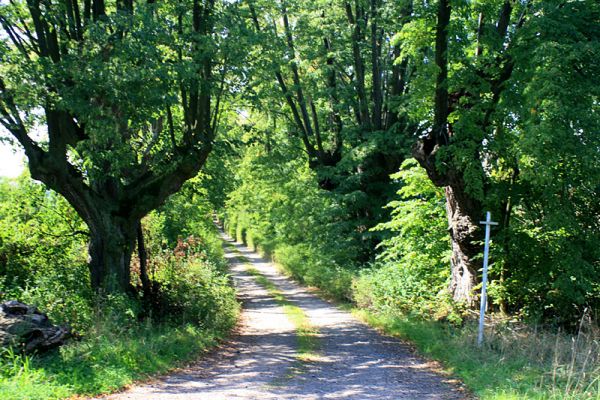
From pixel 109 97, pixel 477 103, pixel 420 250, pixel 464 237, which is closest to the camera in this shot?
pixel 109 97

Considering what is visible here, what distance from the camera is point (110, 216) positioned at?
38.2ft

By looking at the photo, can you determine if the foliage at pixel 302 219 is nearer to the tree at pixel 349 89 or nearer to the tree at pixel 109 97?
the tree at pixel 349 89

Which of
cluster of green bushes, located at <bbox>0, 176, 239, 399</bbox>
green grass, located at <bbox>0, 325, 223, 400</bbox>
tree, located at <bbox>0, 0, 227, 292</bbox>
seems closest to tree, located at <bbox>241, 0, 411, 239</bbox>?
cluster of green bushes, located at <bbox>0, 176, 239, 399</bbox>

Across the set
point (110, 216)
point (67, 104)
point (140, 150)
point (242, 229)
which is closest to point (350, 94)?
point (140, 150)

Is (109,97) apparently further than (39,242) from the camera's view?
No

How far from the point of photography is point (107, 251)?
11.6 m

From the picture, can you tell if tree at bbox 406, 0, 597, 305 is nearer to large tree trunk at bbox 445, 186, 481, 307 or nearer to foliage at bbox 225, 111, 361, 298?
large tree trunk at bbox 445, 186, 481, 307

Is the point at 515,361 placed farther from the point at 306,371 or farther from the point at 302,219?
the point at 302,219

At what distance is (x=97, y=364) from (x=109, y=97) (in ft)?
15.3

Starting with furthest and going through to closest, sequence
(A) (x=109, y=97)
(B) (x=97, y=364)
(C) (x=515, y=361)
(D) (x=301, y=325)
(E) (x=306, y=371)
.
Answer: (D) (x=301, y=325)
(A) (x=109, y=97)
(E) (x=306, y=371)
(C) (x=515, y=361)
(B) (x=97, y=364)

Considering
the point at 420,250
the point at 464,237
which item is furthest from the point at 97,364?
the point at 420,250

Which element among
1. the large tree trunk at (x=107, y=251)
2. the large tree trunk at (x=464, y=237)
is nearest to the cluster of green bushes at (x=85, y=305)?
the large tree trunk at (x=107, y=251)

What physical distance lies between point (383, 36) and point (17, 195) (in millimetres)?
14529

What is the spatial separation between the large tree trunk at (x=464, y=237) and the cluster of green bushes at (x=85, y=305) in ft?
19.6
